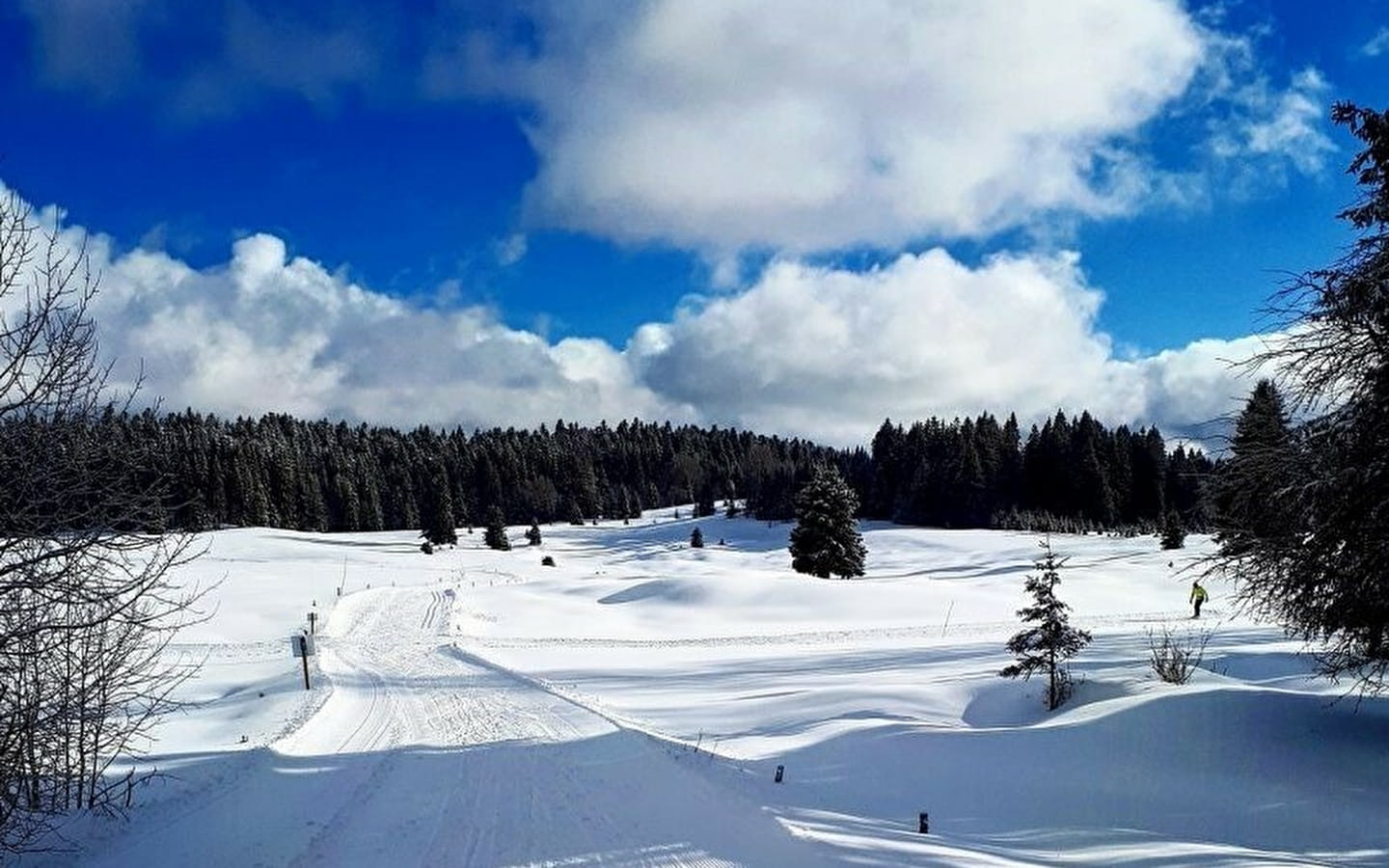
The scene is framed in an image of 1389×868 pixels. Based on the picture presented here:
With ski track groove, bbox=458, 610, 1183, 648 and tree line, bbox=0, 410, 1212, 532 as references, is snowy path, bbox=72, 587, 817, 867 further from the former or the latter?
tree line, bbox=0, 410, 1212, 532

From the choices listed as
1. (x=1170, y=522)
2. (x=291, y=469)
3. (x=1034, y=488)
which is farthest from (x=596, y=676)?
(x=291, y=469)

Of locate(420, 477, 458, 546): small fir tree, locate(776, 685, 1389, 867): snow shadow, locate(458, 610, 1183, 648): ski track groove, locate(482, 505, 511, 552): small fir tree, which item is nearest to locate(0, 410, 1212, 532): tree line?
locate(420, 477, 458, 546): small fir tree

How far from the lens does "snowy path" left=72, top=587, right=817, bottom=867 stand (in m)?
7.57

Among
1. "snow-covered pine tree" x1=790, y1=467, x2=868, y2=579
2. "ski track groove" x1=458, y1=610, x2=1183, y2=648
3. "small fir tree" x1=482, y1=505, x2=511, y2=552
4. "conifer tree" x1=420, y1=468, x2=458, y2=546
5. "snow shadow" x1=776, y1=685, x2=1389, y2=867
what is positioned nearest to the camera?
"snow shadow" x1=776, y1=685, x2=1389, y2=867

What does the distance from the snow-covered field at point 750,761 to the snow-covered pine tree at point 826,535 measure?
18.5 m

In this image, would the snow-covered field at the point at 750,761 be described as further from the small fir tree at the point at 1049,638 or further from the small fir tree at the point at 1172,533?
the small fir tree at the point at 1172,533

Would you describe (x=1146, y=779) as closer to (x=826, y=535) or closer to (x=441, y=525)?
(x=826, y=535)

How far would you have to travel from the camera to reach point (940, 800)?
10.1 metres

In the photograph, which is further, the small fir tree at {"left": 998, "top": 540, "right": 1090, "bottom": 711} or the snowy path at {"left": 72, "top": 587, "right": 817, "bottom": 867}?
the small fir tree at {"left": 998, "top": 540, "right": 1090, "bottom": 711}

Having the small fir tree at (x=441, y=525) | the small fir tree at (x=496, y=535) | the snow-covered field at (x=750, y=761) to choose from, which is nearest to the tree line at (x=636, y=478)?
the small fir tree at (x=441, y=525)

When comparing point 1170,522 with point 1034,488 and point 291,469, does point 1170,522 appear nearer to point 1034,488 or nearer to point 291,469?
point 1034,488

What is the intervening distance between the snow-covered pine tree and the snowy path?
32145mm

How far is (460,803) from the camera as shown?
9.05m

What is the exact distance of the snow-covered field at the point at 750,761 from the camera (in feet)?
26.1
